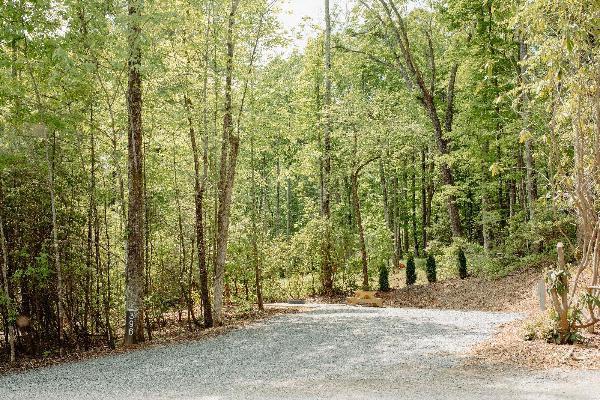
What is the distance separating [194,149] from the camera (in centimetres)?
1158

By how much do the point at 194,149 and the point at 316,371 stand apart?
245 inches

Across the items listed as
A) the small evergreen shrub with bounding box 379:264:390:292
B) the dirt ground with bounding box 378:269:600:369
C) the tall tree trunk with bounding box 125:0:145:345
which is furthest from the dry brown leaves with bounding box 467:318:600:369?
the small evergreen shrub with bounding box 379:264:390:292

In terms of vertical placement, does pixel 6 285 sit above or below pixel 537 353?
above

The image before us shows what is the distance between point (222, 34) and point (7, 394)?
26.8 ft

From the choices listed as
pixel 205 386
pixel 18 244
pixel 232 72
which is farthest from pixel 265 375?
pixel 232 72

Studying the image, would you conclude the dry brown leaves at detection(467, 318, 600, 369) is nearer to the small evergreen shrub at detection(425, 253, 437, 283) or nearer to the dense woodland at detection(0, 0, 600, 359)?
the dense woodland at detection(0, 0, 600, 359)

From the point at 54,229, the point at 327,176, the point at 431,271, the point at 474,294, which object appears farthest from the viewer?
the point at 327,176

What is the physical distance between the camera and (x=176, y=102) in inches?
445

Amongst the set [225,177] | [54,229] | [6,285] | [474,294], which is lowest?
[474,294]

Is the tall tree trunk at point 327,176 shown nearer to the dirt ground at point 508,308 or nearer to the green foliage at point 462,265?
the dirt ground at point 508,308

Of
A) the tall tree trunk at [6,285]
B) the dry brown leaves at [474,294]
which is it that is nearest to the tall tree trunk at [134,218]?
the tall tree trunk at [6,285]

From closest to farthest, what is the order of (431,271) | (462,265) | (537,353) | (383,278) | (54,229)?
(537,353) → (54,229) → (462,265) → (383,278) → (431,271)

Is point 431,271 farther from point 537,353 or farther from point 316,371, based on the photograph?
point 316,371

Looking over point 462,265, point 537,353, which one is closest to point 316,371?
point 537,353
